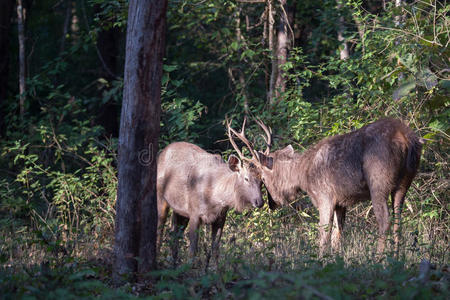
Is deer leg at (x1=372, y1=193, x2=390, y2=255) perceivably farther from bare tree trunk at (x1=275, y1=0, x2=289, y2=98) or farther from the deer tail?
bare tree trunk at (x1=275, y1=0, x2=289, y2=98)

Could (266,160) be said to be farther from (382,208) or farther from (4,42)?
(4,42)

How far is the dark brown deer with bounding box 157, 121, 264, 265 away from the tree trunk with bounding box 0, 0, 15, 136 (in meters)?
6.14

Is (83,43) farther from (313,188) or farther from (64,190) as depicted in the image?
(313,188)

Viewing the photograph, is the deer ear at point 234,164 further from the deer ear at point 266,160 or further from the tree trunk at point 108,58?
the tree trunk at point 108,58

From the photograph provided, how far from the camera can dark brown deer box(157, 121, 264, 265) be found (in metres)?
8.89

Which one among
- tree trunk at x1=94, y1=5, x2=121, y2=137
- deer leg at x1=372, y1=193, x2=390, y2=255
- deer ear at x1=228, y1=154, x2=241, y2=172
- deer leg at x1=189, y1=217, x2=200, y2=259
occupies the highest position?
tree trunk at x1=94, y1=5, x2=121, y2=137

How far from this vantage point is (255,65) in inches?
535

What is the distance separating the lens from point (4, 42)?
44.5 feet

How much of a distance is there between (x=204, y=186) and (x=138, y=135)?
11.1 feet

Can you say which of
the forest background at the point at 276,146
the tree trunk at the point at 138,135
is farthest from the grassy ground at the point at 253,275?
the tree trunk at the point at 138,135

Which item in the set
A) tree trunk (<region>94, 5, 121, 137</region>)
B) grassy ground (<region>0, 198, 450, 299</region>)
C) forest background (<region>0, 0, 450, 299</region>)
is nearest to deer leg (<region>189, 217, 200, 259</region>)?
forest background (<region>0, 0, 450, 299</region>)

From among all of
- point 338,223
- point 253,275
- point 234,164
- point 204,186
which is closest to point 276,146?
point 234,164

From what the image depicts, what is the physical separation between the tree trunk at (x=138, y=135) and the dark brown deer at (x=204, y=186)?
2570 millimetres

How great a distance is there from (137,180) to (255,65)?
827 centimetres
